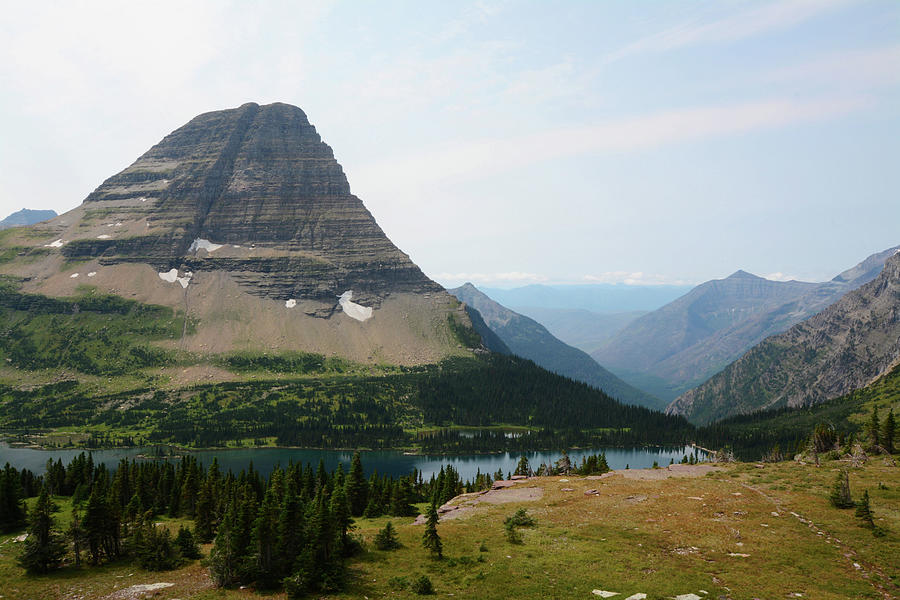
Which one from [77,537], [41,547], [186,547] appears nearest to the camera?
[41,547]

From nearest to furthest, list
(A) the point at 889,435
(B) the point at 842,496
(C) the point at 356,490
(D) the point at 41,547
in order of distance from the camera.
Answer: (D) the point at 41,547 → (B) the point at 842,496 → (C) the point at 356,490 → (A) the point at 889,435

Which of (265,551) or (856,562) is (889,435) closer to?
(856,562)

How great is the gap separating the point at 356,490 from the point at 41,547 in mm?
43346

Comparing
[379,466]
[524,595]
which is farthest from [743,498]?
[379,466]

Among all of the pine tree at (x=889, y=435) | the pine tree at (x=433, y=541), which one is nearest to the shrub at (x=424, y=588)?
the pine tree at (x=433, y=541)

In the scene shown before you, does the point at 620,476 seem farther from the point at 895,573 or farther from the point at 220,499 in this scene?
the point at 220,499

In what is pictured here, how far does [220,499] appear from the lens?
257 feet

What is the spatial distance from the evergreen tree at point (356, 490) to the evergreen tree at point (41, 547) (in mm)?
40303

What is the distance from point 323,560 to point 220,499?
41512mm

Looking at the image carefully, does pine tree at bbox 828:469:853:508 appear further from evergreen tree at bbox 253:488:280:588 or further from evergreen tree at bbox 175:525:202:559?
evergreen tree at bbox 175:525:202:559

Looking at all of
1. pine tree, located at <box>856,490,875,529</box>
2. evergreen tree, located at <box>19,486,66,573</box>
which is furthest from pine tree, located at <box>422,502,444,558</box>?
pine tree, located at <box>856,490,875,529</box>

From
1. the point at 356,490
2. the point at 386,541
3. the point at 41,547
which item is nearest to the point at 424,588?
the point at 386,541

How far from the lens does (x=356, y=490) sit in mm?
85062

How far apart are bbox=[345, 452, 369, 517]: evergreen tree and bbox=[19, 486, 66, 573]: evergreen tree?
40303 mm
